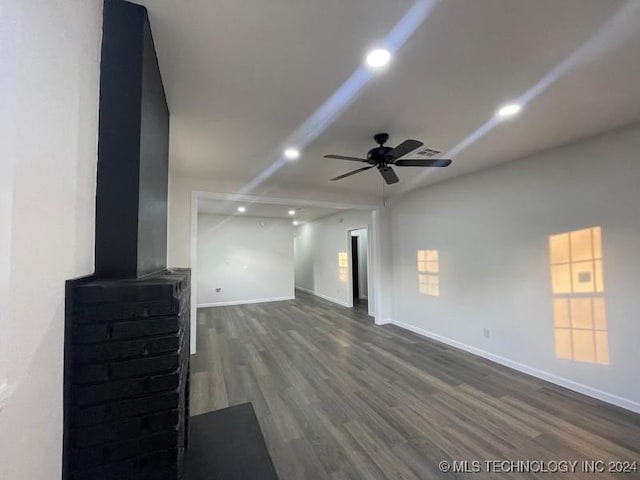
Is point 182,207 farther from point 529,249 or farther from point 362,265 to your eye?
point 362,265

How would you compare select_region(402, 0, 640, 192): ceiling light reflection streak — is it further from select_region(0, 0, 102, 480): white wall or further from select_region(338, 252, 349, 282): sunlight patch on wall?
select_region(338, 252, 349, 282): sunlight patch on wall

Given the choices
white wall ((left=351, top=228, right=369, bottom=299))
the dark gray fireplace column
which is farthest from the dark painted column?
white wall ((left=351, top=228, right=369, bottom=299))

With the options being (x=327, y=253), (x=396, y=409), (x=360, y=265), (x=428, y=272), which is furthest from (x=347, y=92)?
(x=360, y=265)

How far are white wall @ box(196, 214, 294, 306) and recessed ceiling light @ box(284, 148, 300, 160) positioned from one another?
185 inches

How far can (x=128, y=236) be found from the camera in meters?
1.12

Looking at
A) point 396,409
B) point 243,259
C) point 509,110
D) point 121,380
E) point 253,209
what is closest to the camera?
point 121,380

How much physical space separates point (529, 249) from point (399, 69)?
2777mm

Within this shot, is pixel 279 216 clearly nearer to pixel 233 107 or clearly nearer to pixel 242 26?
pixel 233 107

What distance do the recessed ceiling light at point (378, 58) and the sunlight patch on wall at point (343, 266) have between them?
18.1 ft

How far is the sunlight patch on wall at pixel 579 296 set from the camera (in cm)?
270

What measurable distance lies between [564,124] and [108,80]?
132 inches

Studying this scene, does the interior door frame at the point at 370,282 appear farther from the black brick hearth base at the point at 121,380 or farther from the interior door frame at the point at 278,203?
the black brick hearth base at the point at 121,380

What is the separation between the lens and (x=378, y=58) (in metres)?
1.62

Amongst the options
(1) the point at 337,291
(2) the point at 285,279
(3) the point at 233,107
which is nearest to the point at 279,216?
(2) the point at 285,279
